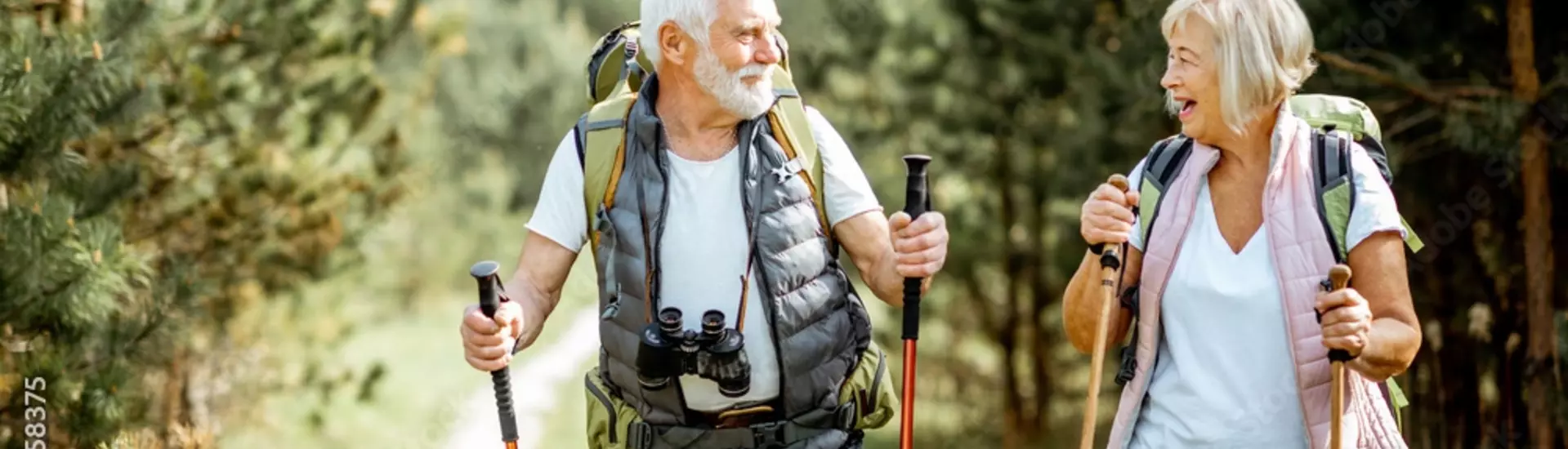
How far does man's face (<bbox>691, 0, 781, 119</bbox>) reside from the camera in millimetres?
3633

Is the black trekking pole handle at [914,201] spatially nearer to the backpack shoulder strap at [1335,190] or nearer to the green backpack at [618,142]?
the green backpack at [618,142]

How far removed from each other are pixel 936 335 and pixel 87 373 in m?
8.32

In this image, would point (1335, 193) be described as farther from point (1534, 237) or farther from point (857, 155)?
point (857, 155)

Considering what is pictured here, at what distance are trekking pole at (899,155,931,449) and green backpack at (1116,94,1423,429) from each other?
40 cm

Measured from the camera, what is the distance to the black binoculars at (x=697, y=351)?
3.56 m

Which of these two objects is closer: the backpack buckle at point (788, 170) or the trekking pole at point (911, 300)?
the trekking pole at point (911, 300)

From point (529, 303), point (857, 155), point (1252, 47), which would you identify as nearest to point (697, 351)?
point (529, 303)

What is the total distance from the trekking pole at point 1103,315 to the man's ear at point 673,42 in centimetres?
88

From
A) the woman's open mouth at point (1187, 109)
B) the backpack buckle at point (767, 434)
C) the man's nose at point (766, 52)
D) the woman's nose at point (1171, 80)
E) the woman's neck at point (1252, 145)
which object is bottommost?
the backpack buckle at point (767, 434)

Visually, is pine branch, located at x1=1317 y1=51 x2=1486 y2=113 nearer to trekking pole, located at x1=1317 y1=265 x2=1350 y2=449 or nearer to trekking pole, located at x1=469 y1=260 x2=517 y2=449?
trekking pole, located at x1=1317 y1=265 x2=1350 y2=449

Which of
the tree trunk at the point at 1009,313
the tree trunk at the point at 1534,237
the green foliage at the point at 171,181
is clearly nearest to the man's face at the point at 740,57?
the green foliage at the point at 171,181

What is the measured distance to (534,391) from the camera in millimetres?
15328

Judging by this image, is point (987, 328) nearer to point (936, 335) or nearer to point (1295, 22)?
point (936, 335)

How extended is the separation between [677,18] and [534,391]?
1193cm
